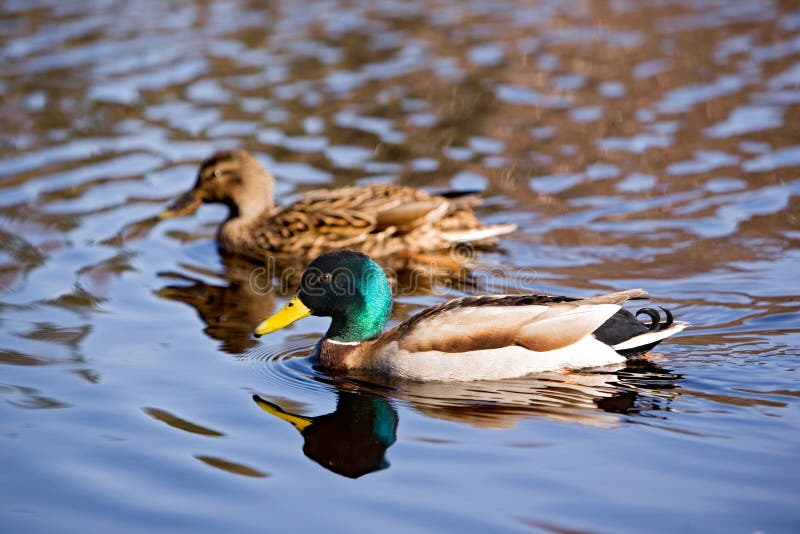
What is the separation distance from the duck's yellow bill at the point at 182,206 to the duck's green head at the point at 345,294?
3319 millimetres

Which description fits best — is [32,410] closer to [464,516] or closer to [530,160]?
[464,516]

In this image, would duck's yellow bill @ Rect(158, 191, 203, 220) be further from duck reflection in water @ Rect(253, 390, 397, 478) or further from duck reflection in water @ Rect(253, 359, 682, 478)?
duck reflection in water @ Rect(253, 390, 397, 478)

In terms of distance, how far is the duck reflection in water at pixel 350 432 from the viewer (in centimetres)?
584

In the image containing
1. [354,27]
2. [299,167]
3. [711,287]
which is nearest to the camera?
[711,287]

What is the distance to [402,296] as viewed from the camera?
28.7ft

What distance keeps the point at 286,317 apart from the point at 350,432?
1.32m

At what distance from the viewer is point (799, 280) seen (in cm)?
840

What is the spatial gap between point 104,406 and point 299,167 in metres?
5.60

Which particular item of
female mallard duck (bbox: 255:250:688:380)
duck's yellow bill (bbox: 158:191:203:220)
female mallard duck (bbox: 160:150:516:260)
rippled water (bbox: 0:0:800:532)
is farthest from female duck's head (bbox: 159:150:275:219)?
female mallard duck (bbox: 255:250:688:380)

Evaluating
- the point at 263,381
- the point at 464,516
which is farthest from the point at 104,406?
the point at 464,516

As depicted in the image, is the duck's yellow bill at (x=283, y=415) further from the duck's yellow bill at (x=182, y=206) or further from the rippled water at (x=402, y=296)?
the duck's yellow bill at (x=182, y=206)

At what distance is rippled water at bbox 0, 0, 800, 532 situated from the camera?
5492mm

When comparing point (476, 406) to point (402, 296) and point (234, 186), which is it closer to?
point (402, 296)

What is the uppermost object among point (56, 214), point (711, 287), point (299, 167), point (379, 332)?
point (299, 167)
